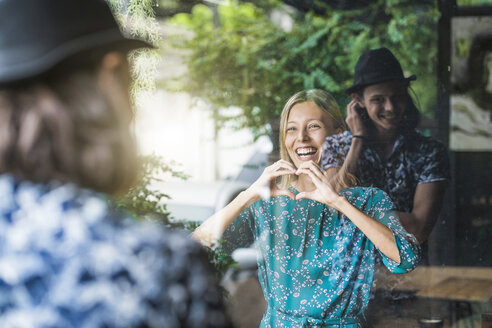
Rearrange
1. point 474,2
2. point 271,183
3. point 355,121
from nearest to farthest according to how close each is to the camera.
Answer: point 271,183, point 355,121, point 474,2

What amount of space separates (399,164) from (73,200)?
5.73 feet

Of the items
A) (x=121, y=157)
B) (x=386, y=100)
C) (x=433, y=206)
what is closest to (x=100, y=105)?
(x=121, y=157)

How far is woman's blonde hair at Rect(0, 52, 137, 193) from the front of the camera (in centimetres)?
112

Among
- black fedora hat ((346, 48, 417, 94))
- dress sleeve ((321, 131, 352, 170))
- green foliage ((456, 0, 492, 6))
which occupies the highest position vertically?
green foliage ((456, 0, 492, 6))

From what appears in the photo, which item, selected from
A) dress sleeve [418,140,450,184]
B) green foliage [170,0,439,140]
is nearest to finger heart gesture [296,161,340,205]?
green foliage [170,0,439,140]

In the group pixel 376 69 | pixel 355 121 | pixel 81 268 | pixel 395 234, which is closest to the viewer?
pixel 81 268

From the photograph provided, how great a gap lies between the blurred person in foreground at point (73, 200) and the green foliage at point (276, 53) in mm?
1254

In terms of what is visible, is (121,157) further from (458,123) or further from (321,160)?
(458,123)

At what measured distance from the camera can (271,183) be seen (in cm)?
226

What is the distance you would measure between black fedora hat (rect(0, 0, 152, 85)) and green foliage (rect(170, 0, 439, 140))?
124 centimetres

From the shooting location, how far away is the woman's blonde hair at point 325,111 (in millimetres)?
2275

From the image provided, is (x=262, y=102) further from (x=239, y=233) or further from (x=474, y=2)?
(x=474, y=2)

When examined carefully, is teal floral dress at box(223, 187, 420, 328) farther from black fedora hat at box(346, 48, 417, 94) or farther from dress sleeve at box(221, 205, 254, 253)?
black fedora hat at box(346, 48, 417, 94)

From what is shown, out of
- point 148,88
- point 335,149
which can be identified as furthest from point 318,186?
point 148,88
